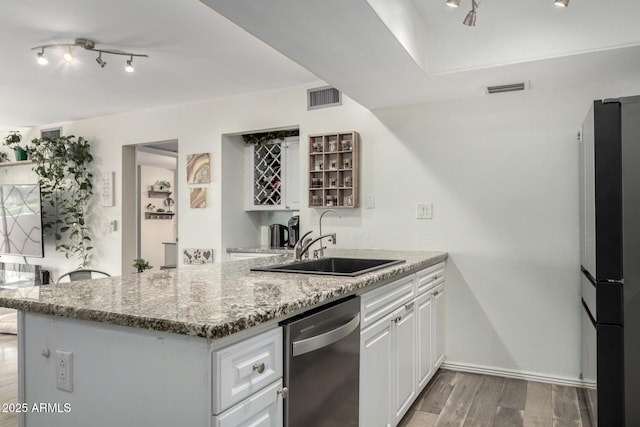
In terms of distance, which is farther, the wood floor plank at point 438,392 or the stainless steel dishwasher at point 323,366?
the wood floor plank at point 438,392

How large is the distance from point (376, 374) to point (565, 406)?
145 cm

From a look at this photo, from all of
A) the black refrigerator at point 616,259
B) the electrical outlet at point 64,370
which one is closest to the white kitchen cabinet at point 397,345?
the black refrigerator at point 616,259

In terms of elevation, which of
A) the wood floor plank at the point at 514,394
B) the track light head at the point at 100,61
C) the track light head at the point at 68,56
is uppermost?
the track light head at the point at 100,61

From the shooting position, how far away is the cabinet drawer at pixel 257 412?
3.57 ft

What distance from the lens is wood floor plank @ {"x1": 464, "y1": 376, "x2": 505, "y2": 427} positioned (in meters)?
2.46

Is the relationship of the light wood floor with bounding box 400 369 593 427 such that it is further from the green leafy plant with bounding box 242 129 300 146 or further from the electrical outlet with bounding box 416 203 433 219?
the green leafy plant with bounding box 242 129 300 146

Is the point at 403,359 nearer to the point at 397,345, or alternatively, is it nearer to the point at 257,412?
the point at 397,345

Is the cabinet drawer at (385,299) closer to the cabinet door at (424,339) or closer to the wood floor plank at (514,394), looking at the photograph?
the cabinet door at (424,339)

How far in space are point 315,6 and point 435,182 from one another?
1878 mm

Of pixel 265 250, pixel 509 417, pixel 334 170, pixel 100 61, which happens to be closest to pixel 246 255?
pixel 265 250

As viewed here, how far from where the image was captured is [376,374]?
199cm

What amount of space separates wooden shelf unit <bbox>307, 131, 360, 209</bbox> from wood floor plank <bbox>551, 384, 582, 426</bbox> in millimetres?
1905

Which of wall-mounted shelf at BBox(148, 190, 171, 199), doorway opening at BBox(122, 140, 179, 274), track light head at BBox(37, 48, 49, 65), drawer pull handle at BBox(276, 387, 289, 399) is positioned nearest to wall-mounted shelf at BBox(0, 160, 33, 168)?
doorway opening at BBox(122, 140, 179, 274)

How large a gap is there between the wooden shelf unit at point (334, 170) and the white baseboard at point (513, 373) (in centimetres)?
145
